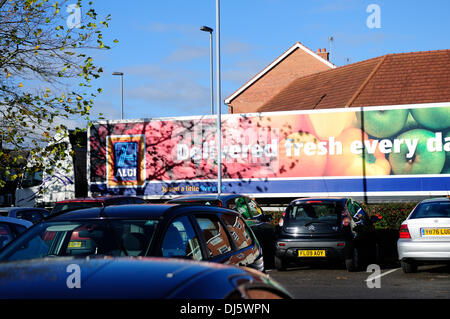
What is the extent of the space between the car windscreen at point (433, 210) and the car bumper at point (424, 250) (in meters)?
0.56

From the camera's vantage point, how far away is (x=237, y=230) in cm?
712

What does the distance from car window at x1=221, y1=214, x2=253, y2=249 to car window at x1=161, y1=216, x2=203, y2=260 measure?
2.51 feet

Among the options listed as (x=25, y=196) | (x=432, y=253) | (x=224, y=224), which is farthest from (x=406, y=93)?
(x=224, y=224)

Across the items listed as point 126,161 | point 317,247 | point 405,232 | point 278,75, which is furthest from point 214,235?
point 278,75

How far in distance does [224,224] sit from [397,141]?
1549cm

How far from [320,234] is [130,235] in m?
8.37

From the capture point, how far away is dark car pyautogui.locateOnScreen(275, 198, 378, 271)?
1368 cm

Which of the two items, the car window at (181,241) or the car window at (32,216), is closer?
the car window at (181,241)

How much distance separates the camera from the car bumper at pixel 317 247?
537 inches

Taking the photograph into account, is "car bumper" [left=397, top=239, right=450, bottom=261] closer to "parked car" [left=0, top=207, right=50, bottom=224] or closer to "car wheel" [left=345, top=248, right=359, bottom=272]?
"car wheel" [left=345, top=248, right=359, bottom=272]

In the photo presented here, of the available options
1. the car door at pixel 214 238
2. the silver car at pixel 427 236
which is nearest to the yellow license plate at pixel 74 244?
the car door at pixel 214 238

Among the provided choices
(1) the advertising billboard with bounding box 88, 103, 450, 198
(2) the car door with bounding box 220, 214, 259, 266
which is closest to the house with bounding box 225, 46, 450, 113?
(1) the advertising billboard with bounding box 88, 103, 450, 198

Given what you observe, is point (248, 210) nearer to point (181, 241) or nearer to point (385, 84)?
point (181, 241)

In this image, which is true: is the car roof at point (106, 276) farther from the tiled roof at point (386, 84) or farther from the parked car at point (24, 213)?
the tiled roof at point (386, 84)
